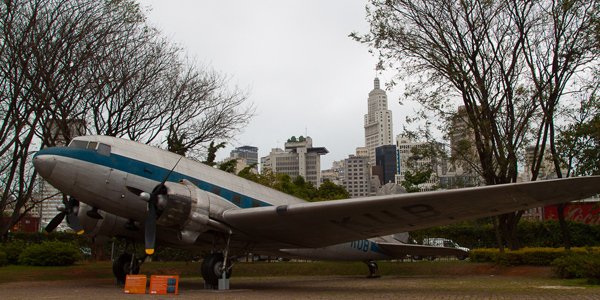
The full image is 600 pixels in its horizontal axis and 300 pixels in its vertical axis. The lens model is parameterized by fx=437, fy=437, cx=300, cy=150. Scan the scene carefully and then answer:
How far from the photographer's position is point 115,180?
11859 millimetres

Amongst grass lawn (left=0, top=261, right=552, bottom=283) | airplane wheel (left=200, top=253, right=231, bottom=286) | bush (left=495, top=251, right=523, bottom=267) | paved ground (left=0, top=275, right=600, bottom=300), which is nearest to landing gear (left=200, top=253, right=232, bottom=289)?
airplane wheel (left=200, top=253, right=231, bottom=286)

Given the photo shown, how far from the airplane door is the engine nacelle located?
1599 mm

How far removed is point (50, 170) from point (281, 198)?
7.65 m

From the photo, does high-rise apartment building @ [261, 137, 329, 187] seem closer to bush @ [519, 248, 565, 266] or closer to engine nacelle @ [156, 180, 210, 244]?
bush @ [519, 248, 565, 266]

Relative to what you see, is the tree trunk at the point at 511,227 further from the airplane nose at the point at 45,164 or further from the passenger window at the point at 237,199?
the airplane nose at the point at 45,164

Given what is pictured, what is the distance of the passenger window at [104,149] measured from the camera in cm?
1199

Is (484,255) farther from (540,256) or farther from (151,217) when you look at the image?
(151,217)

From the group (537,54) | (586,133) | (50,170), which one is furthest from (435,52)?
(50,170)

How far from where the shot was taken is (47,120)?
2117 centimetres

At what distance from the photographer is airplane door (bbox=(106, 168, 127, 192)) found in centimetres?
1180

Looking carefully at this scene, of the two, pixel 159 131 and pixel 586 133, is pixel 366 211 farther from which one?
pixel 159 131

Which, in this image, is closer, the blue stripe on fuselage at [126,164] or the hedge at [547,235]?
the blue stripe on fuselage at [126,164]

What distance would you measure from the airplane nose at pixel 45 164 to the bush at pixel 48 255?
11.2 meters

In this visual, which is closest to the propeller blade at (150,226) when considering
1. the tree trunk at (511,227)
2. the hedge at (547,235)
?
Result: the tree trunk at (511,227)
